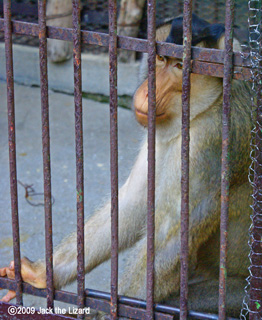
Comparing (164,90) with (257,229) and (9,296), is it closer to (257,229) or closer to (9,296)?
(257,229)

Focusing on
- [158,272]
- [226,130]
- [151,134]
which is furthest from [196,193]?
[226,130]

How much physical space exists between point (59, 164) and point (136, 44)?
353 cm

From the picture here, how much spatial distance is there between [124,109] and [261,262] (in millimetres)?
4964

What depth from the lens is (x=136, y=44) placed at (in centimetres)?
238

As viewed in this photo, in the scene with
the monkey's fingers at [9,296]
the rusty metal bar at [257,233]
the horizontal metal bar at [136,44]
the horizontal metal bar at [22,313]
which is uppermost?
the horizontal metal bar at [136,44]

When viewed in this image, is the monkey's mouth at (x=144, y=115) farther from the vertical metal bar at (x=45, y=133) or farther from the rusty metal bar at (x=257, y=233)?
the rusty metal bar at (x=257, y=233)

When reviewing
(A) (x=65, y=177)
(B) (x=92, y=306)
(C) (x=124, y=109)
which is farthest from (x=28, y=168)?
(B) (x=92, y=306)

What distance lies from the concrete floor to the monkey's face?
2.59ft

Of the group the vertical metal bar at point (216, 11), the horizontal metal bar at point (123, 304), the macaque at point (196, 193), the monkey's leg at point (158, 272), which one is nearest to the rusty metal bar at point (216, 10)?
the vertical metal bar at point (216, 11)

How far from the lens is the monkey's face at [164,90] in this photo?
305 centimetres

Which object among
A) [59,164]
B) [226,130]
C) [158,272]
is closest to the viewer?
[226,130]

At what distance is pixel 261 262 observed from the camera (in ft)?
7.95

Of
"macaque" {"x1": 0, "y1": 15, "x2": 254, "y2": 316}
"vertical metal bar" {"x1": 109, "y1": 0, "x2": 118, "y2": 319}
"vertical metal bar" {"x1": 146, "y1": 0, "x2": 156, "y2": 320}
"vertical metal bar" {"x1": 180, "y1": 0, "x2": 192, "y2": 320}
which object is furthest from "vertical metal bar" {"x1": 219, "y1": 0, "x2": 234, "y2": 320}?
"macaque" {"x1": 0, "y1": 15, "x2": 254, "y2": 316}

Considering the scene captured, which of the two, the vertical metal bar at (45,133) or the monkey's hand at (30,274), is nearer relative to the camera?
the vertical metal bar at (45,133)
